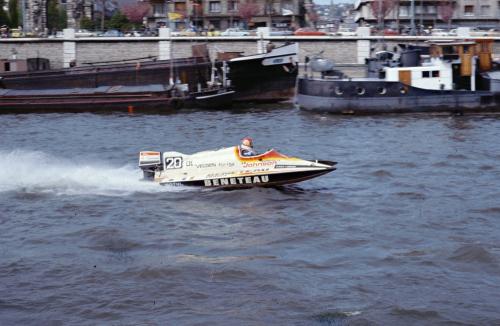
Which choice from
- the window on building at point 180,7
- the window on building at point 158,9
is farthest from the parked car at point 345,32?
the window on building at point 158,9

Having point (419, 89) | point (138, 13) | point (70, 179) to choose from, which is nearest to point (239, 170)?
point (70, 179)

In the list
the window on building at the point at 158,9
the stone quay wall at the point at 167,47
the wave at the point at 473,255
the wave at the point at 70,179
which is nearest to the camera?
the wave at the point at 473,255

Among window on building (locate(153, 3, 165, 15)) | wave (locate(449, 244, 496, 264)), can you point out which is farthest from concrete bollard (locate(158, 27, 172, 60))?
wave (locate(449, 244, 496, 264))

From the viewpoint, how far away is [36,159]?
31547 millimetres

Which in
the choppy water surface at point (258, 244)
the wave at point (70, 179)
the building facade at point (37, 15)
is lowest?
the choppy water surface at point (258, 244)

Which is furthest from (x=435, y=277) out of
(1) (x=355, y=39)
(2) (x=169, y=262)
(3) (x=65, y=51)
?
(3) (x=65, y=51)

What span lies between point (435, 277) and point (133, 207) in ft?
30.4

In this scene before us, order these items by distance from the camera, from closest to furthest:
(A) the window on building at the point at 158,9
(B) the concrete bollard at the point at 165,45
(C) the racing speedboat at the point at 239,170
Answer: (C) the racing speedboat at the point at 239,170 < (B) the concrete bollard at the point at 165,45 < (A) the window on building at the point at 158,9

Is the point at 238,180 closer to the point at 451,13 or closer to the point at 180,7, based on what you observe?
the point at 451,13

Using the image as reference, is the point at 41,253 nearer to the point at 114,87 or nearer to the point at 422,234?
the point at 422,234

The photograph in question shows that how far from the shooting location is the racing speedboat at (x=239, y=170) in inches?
936

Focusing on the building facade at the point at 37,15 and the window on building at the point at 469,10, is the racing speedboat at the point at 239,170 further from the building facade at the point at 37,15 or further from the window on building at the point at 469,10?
the window on building at the point at 469,10

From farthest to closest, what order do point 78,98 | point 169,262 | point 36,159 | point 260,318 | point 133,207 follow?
point 78,98 < point 36,159 < point 133,207 < point 169,262 < point 260,318

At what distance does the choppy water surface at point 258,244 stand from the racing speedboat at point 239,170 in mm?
358
